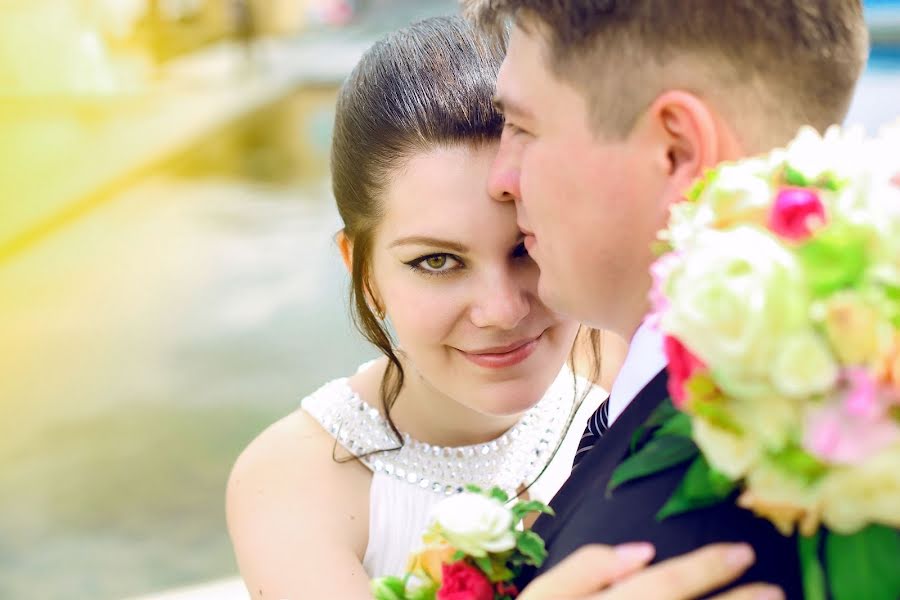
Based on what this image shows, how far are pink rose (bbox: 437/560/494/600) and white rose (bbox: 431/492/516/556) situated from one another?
3 cm

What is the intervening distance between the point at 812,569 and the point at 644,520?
0.61 feet

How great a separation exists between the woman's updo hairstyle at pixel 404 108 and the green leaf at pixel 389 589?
0.71 metres

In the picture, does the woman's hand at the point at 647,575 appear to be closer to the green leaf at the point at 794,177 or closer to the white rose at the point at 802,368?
the white rose at the point at 802,368

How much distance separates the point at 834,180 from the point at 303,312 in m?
5.99

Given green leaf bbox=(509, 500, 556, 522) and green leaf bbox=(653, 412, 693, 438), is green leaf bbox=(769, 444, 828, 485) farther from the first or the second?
green leaf bbox=(509, 500, 556, 522)

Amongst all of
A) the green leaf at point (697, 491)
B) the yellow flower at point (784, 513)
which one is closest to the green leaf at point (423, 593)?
the green leaf at point (697, 491)

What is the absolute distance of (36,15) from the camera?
29.9 ft

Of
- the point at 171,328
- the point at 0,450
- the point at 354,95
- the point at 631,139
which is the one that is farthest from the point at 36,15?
the point at 631,139

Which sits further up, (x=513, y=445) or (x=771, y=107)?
(x=771, y=107)

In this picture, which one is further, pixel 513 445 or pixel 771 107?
pixel 513 445

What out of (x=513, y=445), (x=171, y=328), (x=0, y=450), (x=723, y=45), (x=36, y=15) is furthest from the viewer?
(x=36, y=15)

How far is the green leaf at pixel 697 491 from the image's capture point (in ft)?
3.47

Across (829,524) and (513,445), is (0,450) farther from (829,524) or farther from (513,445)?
(829,524)

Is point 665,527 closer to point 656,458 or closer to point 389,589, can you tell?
point 656,458
